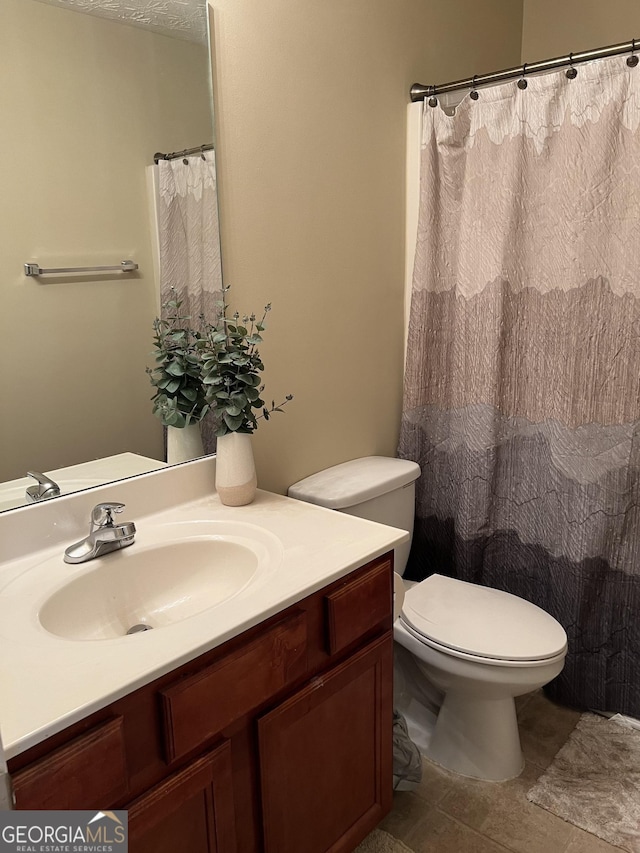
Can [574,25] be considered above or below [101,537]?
above

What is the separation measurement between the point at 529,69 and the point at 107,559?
172 centimetres

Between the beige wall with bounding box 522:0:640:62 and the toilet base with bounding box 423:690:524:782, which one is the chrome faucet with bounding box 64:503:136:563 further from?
the beige wall with bounding box 522:0:640:62

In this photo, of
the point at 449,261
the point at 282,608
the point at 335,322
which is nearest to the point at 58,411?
the point at 282,608

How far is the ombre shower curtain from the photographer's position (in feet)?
6.18

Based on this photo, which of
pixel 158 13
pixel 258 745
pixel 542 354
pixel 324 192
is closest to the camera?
pixel 258 745

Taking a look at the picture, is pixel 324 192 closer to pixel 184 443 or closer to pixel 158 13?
pixel 158 13

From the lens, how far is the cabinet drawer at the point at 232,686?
1055mm

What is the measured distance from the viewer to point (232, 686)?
1.14 meters

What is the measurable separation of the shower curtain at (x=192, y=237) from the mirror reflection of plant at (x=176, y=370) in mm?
41

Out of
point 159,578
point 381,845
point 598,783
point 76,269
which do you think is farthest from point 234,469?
point 598,783

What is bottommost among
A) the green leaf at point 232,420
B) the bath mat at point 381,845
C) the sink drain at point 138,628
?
the bath mat at point 381,845

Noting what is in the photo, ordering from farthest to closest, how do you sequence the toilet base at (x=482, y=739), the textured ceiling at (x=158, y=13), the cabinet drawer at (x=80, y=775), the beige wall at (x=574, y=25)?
the beige wall at (x=574, y=25) → the toilet base at (x=482, y=739) → the textured ceiling at (x=158, y=13) → the cabinet drawer at (x=80, y=775)

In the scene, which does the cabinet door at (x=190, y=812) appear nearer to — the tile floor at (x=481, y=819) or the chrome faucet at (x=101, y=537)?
the chrome faucet at (x=101, y=537)

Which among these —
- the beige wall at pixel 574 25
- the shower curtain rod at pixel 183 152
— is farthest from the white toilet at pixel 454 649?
the beige wall at pixel 574 25
